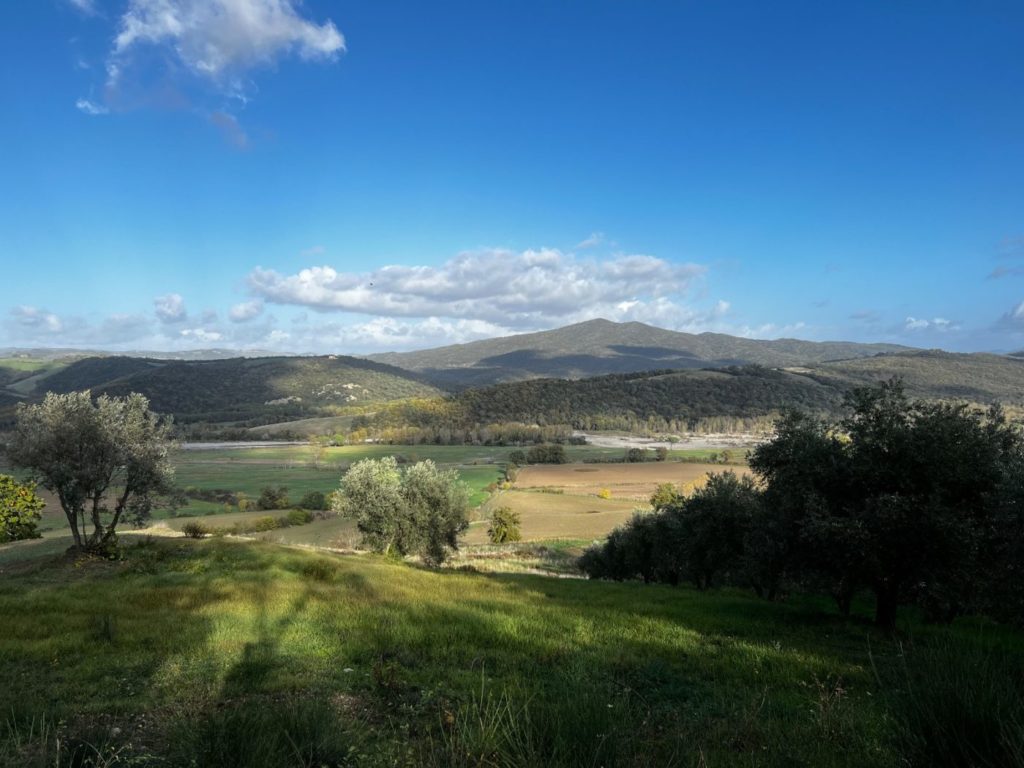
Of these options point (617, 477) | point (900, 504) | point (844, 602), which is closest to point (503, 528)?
point (617, 477)

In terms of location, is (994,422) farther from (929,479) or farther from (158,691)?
(158,691)

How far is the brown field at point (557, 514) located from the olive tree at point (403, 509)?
1013 inches

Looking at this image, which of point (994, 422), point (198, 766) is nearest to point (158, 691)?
point (198, 766)

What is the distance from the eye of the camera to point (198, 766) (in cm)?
369

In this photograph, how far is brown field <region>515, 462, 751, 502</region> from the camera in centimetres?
10431

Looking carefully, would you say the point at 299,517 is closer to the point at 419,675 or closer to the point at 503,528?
the point at 503,528

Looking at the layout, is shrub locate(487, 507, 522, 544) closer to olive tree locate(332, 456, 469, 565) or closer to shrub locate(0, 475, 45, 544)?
olive tree locate(332, 456, 469, 565)

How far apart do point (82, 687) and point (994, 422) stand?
23.7m

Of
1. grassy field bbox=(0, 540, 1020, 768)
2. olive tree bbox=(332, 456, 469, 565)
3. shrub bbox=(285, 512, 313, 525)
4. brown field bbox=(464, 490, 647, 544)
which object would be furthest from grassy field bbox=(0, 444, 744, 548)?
grassy field bbox=(0, 540, 1020, 768)

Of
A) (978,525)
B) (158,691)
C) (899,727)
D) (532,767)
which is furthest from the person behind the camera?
(978,525)

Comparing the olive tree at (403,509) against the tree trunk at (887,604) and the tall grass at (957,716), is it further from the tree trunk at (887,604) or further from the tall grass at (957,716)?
the tall grass at (957,716)

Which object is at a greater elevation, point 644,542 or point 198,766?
point 198,766

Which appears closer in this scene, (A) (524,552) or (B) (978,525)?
(B) (978,525)

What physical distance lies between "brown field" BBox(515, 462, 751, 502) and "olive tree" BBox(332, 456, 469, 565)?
57.4 metres
